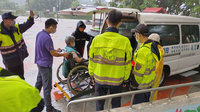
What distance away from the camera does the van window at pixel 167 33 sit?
3.59 m

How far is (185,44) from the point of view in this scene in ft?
13.6

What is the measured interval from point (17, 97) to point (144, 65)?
1.63m

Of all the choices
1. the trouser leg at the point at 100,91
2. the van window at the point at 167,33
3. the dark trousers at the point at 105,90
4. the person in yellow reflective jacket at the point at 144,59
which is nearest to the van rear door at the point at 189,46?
the van window at the point at 167,33

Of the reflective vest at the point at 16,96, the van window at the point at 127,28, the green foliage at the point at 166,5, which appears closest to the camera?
the reflective vest at the point at 16,96

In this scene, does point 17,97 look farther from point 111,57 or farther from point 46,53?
point 46,53

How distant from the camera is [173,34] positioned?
3.90 meters

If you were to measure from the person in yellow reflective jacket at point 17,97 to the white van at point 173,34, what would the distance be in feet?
8.91

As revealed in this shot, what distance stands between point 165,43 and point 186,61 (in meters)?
1.22

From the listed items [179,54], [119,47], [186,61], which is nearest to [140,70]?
[119,47]

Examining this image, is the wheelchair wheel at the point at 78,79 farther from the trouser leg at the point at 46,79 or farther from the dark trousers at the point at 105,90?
the dark trousers at the point at 105,90

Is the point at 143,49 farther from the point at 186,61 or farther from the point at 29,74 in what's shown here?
the point at 29,74

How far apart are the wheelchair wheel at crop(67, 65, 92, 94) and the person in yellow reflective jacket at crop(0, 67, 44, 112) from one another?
221 cm

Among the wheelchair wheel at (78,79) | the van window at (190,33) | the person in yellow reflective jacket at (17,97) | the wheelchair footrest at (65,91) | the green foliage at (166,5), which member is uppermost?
the green foliage at (166,5)

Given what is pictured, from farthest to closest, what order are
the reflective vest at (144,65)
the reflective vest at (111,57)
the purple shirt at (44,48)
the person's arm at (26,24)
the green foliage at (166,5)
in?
the green foliage at (166,5) < the person's arm at (26,24) < the purple shirt at (44,48) < the reflective vest at (144,65) < the reflective vest at (111,57)
